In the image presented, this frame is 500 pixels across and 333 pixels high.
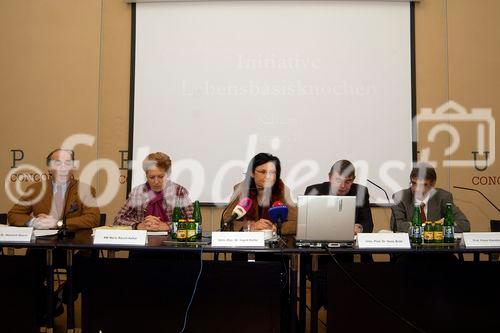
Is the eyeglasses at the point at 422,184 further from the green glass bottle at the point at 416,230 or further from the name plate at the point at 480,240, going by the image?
the name plate at the point at 480,240

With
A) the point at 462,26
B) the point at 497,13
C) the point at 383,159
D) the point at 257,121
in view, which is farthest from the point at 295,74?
the point at 497,13

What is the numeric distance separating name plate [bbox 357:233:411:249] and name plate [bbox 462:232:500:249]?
30 centimetres

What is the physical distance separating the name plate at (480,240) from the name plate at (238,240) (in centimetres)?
96

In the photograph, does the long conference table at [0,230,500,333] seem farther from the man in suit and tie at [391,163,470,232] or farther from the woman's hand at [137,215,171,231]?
the man in suit and tie at [391,163,470,232]

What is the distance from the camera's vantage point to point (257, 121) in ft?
13.1

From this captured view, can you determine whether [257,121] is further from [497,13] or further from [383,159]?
[497,13]

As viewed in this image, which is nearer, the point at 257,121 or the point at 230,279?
the point at 230,279

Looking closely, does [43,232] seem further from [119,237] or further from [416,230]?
[416,230]

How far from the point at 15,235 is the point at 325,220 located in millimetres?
1483

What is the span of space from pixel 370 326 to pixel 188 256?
1.08 m

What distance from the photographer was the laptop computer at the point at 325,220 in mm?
2135

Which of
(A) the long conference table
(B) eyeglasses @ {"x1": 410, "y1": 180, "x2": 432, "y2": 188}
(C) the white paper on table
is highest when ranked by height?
(B) eyeglasses @ {"x1": 410, "y1": 180, "x2": 432, "y2": 188}

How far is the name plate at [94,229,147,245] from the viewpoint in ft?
7.20

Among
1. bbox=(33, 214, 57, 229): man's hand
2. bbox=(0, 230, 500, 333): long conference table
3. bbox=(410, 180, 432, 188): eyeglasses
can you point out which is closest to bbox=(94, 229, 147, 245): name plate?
bbox=(0, 230, 500, 333): long conference table
